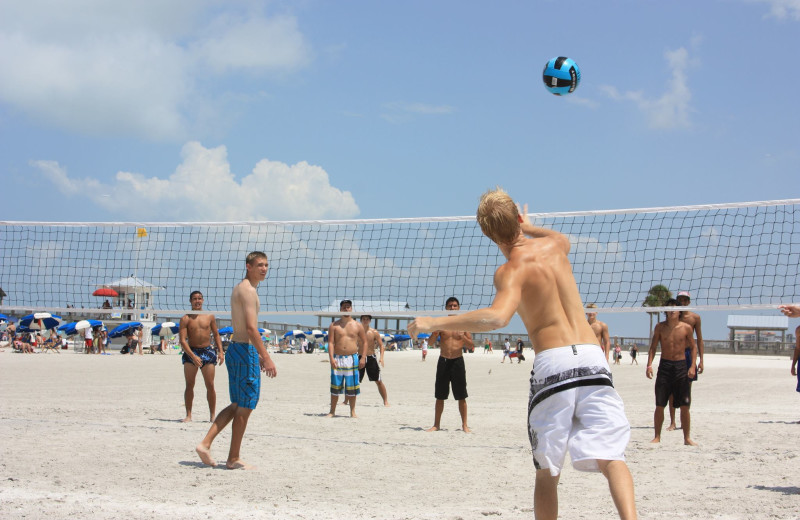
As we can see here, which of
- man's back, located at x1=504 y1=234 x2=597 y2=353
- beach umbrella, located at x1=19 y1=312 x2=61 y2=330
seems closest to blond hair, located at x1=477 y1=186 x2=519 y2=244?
man's back, located at x1=504 y1=234 x2=597 y2=353

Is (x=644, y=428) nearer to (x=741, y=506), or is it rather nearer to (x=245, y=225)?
(x=741, y=506)

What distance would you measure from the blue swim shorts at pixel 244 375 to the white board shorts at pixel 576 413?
11.1 ft

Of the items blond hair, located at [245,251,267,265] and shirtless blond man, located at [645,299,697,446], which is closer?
blond hair, located at [245,251,267,265]

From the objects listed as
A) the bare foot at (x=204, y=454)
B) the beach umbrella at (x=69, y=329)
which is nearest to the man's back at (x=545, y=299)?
the bare foot at (x=204, y=454)

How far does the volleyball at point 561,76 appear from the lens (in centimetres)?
839

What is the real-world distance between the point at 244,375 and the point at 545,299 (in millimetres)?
3534

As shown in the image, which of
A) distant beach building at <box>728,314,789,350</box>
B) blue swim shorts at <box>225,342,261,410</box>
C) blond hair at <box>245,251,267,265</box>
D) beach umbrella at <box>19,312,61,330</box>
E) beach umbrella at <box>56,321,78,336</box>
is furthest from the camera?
distant beach building at <box>728,314,789,350</box>

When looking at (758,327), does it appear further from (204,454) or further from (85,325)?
(204,454)

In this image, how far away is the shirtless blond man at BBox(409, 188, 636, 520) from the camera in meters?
3.02

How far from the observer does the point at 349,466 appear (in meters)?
6.40

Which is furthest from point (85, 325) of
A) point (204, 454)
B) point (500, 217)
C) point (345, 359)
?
point (500, 217)

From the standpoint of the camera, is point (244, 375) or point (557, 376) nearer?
point (557, 376)

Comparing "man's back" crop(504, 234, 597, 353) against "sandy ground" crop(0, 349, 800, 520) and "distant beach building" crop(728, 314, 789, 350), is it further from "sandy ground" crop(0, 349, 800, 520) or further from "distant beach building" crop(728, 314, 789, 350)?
"distant beach building" crop(728, 314, 789, 350)

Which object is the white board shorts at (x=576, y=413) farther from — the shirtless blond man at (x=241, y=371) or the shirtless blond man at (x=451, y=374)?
the shirtless blond man at (x=451, y=374)
